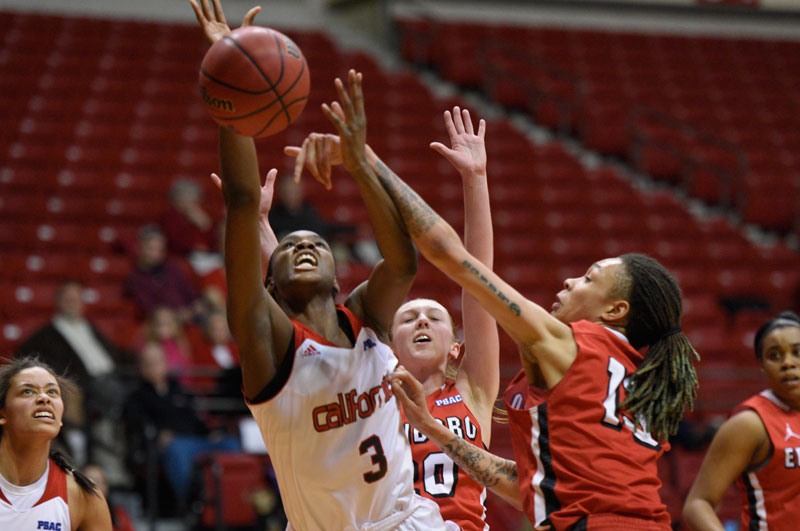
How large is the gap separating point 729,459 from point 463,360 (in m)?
1.10

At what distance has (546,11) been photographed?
1599cm

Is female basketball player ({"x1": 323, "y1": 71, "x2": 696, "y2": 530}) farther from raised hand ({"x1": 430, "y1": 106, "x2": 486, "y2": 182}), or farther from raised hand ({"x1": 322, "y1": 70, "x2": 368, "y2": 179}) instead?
raised hand ({"x1": 430, "y1": 106, "x2": 486, "y2": 182})

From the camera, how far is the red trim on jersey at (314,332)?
2898 mm

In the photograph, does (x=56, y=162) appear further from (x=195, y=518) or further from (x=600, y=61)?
(x=600, y=61)

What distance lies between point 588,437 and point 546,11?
46.3 ft

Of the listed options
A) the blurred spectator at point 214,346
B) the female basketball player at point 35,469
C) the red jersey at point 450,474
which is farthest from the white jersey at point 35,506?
the blurred spectator at point 214,346

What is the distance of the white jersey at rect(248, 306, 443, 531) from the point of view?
2.87 metres

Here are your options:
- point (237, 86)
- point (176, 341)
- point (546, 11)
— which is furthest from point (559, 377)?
point (546, 11)

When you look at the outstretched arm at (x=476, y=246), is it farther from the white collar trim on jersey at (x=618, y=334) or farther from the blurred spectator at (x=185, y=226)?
the blurred spectator at (x=185, y=226)

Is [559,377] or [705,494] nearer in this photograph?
[559,377]

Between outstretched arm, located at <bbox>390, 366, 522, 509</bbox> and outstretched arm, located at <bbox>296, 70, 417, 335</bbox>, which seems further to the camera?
outstretched arm, located at <bbox>390, 366, 522, 509</bbox>

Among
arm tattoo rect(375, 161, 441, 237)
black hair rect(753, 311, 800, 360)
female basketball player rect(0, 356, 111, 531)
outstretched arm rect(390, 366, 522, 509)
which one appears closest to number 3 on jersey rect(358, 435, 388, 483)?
outstretched arm rect(390, 366, 522, 509)

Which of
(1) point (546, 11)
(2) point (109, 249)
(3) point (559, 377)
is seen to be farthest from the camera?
(1) point (546, 11)

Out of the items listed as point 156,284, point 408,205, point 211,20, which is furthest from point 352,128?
point 156,284
